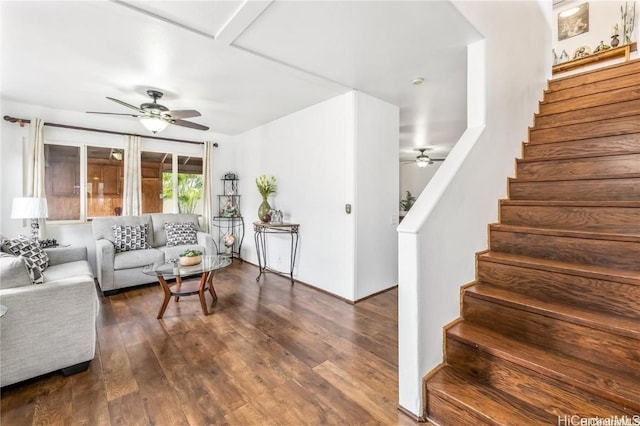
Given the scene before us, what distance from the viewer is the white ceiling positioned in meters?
1.96

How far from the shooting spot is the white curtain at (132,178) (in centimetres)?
466

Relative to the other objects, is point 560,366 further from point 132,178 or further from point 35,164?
point 35,164

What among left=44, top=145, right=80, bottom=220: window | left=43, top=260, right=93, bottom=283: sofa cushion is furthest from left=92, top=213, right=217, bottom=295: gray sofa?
left=44, top=145, right=80, bottom=220: window

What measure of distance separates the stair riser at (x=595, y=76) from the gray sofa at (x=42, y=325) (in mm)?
5088

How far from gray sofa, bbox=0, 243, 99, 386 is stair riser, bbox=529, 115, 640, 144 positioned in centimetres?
421

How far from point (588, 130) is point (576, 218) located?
1038 millimetres

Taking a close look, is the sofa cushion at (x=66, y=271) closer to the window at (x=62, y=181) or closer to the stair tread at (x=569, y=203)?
the window at (x=62, y=181)

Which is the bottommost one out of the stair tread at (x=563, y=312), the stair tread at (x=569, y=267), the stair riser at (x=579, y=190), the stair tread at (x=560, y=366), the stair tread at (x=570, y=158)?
the stair tread at (x=560, y=366)

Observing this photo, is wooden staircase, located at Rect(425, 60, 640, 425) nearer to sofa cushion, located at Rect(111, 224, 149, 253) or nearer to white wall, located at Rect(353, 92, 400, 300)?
white wall, located at Rect(353, 92, 400, 300)

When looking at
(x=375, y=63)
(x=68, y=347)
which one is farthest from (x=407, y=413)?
(x=375, y=63)

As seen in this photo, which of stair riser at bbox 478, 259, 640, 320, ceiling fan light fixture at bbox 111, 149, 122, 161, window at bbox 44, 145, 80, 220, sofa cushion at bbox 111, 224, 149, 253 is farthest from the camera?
ceiling fan light fixture at bbox 111, 149, 122, 161

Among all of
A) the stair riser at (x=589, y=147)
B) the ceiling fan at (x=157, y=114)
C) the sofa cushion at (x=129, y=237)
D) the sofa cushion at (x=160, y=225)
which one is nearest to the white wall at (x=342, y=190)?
the ceiling fan at (x=157, y=114)

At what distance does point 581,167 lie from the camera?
2213mm

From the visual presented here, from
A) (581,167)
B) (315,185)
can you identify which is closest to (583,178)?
(581,167)
